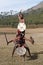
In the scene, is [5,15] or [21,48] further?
[5,15]

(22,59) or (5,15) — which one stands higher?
(22,59)

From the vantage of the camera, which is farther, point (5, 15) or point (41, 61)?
point (5, 15)

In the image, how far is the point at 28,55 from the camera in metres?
15.1

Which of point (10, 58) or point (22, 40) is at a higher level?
point (22, 40)

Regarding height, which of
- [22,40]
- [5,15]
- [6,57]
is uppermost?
[22,40]

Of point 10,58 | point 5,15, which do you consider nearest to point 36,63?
point 10,58

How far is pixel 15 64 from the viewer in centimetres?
1303

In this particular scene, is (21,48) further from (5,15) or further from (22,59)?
(5,15)

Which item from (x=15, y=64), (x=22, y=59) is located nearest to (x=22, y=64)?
(x=15, y=64)

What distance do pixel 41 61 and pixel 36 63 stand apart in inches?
21.0

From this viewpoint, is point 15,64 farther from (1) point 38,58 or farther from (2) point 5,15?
(2) point 5,15

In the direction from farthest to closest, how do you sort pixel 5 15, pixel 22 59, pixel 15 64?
pixel 5 15
pixel 22 59
pixel 15 64

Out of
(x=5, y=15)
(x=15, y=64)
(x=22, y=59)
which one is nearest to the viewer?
(x=15, y=64)

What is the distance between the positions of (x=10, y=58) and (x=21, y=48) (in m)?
1.36
